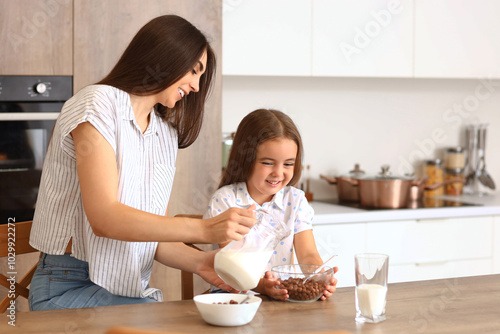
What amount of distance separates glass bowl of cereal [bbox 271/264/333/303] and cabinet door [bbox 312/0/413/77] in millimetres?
1692

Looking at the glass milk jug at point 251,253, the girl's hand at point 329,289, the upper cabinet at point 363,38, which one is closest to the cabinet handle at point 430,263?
the upper cabinet at point 363,38

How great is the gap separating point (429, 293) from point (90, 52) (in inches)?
60.8

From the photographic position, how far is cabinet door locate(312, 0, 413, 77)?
3.02 m

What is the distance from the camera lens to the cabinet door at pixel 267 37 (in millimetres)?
2879

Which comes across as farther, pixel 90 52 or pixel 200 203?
pixel 200 203

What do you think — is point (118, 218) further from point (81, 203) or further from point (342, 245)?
point (342, 245)

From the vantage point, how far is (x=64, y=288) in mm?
1557

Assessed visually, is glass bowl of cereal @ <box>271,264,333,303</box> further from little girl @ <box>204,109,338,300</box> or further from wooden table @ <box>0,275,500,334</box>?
little girl @ <box>204,109,338,300</box>

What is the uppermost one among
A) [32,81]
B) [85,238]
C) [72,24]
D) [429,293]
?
[72,24]

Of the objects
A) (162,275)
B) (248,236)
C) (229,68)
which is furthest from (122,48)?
(248,236)

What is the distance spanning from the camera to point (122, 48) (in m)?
2.52

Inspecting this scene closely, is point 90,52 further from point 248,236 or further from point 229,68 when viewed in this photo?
point 248,236

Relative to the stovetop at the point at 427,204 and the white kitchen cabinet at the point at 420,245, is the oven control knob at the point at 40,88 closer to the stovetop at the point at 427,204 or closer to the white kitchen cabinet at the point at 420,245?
the white kitchen cabinet at the point at 420,245

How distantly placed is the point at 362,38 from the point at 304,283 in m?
1.85
